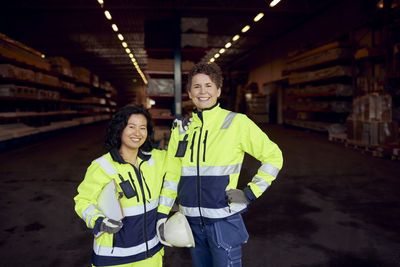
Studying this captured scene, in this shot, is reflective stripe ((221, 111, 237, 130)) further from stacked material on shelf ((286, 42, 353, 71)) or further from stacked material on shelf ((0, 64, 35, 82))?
stacked material on shelf ((286, 42, 353, 71))

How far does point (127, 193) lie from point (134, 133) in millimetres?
327

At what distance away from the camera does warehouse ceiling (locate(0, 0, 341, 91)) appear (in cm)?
723

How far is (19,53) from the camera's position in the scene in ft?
33.4

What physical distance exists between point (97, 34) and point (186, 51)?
33.7 ft

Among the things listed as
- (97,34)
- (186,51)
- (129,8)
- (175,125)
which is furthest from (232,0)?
(175,125)

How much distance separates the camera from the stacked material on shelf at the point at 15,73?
8.87 meters

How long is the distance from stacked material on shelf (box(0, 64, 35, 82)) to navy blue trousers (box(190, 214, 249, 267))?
9412 millimetres

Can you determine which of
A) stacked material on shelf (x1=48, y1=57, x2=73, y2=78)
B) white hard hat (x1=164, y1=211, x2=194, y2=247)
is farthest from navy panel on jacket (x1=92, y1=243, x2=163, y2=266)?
stacked material on shelf (x1=48, y1=57, x2=73, y2=78)

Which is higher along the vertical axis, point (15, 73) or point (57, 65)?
point (57, 65)

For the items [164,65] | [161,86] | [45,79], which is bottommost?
[161,86]

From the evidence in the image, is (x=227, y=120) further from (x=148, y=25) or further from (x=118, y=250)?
(x=148, y=25)

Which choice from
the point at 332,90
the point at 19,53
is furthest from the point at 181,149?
the point at 19,53

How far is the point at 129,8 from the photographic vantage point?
10.6 metres

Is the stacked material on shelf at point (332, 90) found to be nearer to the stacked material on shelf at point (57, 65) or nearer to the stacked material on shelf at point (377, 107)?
the stacked material on shelf at point (377, 107)
